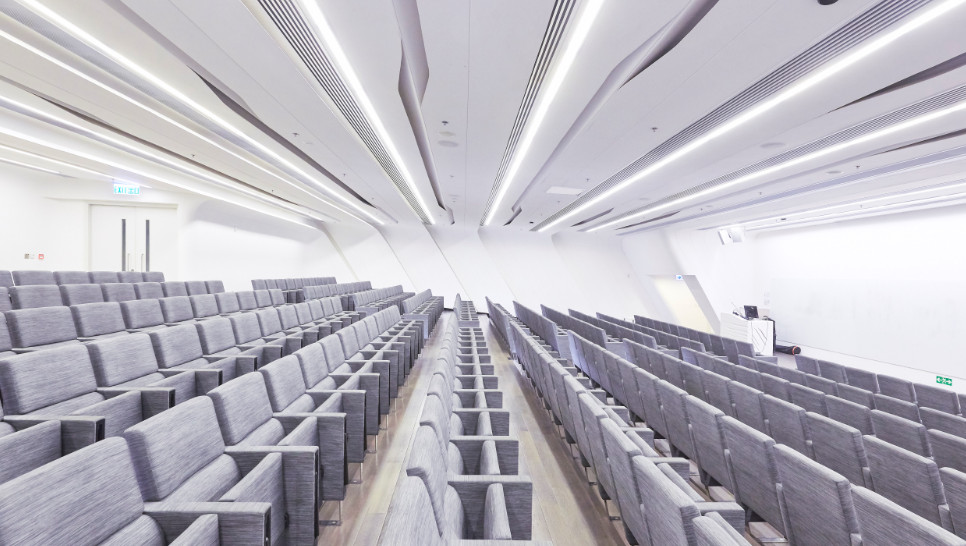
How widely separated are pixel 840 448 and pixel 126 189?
11.9 metres

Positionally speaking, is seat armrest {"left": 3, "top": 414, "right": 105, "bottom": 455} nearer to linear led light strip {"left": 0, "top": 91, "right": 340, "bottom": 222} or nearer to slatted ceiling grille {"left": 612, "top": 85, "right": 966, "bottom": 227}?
linear led light strip {"left": 0, "top": 91, "right": 340, "bottom": 222}

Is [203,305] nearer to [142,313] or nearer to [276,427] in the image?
[142,313]

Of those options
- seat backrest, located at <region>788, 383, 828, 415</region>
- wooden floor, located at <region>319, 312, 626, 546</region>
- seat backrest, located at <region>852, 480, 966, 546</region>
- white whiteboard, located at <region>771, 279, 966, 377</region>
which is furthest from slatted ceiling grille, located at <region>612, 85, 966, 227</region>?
white whiteboard, located at <region>771, 279, 966, 377</region>

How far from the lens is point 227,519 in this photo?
1342 millimetres

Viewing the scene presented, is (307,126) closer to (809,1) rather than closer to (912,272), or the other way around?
(809,1)

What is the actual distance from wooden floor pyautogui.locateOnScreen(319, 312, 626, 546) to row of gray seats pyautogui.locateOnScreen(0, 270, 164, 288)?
551cm

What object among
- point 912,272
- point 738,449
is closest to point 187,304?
point 738,449

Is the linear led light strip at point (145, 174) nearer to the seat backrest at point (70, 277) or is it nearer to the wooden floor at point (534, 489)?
the seat backrest at point (70, 277)

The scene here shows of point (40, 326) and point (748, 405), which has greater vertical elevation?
point (40, 326)

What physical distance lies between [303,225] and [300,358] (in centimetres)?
1221

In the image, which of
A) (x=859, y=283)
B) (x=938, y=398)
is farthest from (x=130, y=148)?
(x=859, y=283)

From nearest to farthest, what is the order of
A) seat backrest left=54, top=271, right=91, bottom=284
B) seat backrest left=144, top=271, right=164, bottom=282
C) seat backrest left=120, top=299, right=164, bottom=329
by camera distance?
seat backrest left=120, top=299, right=164, bottom=329 < seat backrest left=54, top=271, right=91, bottom=284 < seat backrest left=144, top=271, right=164, bottom=282

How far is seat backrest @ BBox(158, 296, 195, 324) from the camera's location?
481 centimetres

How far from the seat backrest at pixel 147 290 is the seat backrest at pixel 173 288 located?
14 centimetres
